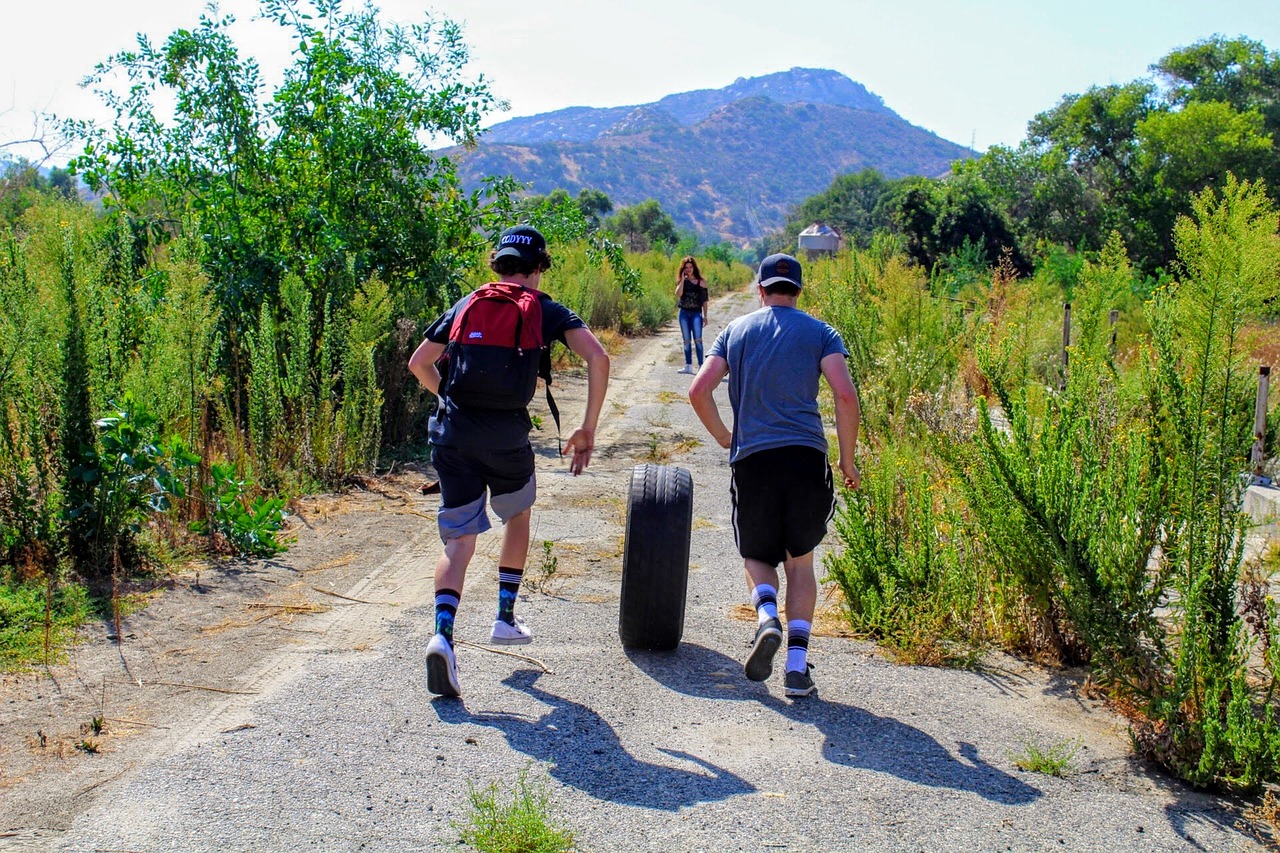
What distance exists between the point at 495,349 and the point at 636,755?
1563 mm

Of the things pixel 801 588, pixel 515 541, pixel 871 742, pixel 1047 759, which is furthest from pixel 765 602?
pixel 1047 759

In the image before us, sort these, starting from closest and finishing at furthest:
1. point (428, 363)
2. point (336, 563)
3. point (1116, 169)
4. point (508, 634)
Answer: point (428, 363) < point (508, 634) < point (336, 563) < point (1116, 169)

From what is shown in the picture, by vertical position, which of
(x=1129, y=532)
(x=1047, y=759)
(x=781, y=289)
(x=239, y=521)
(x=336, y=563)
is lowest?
(x=336, y=563)

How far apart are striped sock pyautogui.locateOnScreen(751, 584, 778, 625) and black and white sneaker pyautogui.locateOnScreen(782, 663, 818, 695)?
0.23 meters

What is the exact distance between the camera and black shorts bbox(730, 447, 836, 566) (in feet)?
14.8

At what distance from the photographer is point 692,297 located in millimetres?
16812

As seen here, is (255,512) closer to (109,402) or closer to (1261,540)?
(109,402)

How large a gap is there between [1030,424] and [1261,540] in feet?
10.5

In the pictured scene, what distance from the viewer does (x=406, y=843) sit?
10.2 feet

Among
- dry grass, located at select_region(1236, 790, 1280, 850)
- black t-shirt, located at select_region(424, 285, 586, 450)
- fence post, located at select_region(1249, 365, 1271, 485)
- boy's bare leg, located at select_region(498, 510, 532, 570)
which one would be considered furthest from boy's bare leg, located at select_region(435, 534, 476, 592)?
fence post, located at select_region(1249, 365, 1271, 485)

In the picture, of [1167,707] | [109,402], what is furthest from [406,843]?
[109,402]

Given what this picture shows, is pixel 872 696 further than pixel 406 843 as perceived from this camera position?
Yes

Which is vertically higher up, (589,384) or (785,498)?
(589,384)

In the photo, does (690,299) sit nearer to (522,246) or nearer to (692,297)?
(692,297)
